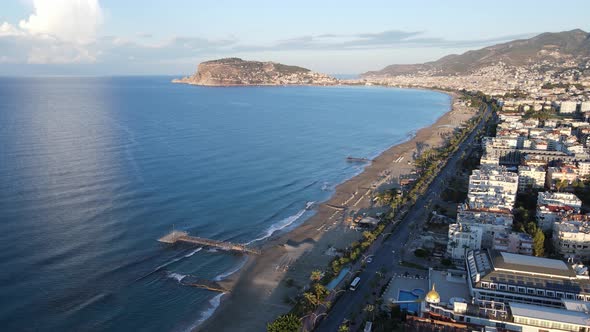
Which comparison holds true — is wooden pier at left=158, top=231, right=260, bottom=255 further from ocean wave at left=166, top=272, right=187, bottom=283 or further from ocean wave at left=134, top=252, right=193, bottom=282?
ocean wave at left=166, top=272, right=187, bottom=283

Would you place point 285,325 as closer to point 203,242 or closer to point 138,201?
point 203,242

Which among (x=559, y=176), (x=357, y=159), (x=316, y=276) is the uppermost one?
(x=559, y=176)

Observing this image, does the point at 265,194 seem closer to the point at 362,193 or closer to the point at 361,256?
the point at 362,193

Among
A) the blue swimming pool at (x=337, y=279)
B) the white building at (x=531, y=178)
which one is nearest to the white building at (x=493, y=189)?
the white building at (x=531, y=178)

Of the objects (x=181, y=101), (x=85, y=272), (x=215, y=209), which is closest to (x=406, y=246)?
(x=215, y=209)

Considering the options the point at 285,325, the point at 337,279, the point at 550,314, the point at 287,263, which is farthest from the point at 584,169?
the point at 285,325
